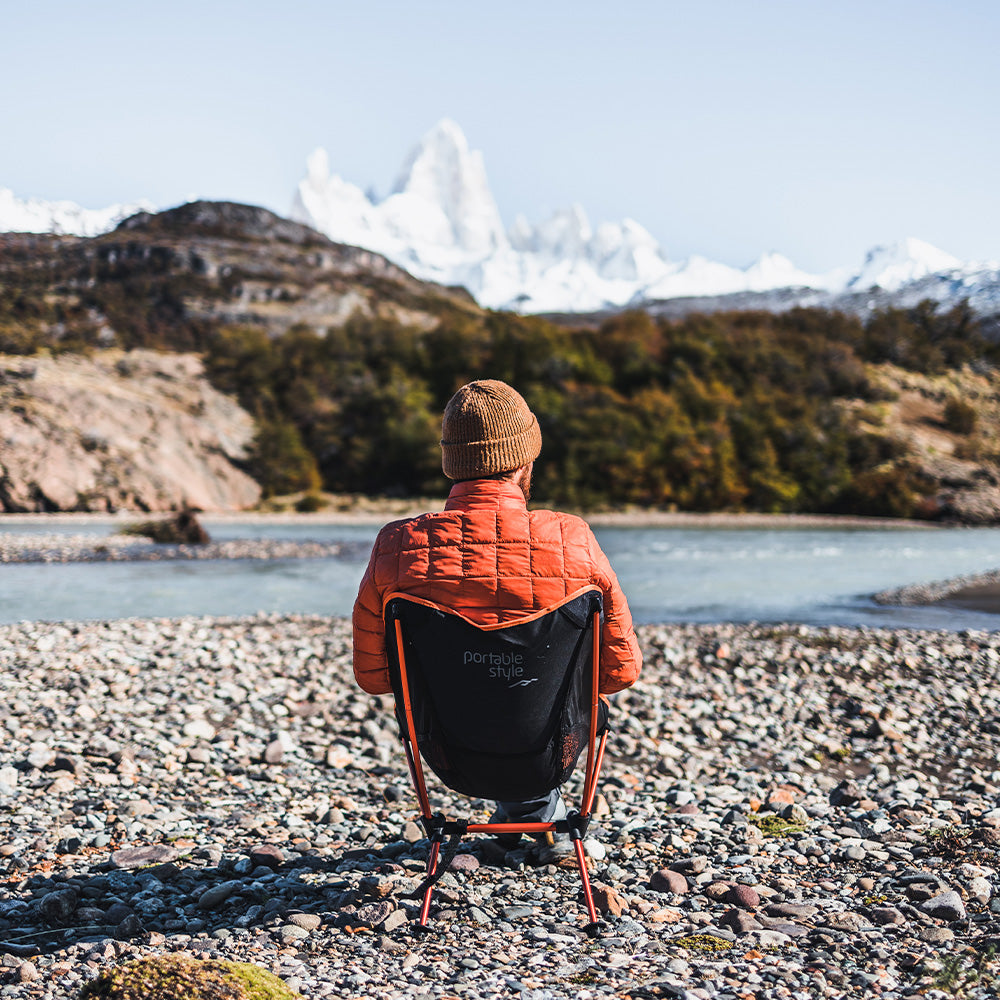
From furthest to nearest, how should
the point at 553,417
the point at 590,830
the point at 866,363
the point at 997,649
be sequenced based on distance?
1. the point at 866,363
2. the point at 553,417
3. the point at 997,649
4. the point at 590,830

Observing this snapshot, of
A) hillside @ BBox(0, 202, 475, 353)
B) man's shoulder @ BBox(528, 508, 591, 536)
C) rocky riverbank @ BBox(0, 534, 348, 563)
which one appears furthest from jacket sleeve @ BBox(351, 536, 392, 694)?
hillside @ BBox(0, 202, 475, 353)

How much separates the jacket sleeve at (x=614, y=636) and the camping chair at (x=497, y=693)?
0.25 ft

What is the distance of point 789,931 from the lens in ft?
10.3

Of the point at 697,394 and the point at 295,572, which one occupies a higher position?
the point at 697,394

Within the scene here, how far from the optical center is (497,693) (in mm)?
2918

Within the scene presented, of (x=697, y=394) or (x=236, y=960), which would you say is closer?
(x=236, y=960)

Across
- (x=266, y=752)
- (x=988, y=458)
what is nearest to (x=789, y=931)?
(x=266, y=752)

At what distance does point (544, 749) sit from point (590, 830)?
5.64ft

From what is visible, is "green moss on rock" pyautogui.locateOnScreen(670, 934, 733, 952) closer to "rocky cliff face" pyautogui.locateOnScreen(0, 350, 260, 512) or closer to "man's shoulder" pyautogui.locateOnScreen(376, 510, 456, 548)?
"man's shoulder" pyautogui.locateOnScreen(376, 510, 456, 548)

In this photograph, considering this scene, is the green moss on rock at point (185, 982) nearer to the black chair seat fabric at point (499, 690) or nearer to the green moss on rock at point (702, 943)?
the black chair seat fabric at point (499, 690)

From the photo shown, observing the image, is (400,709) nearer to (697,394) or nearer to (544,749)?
(544,749)

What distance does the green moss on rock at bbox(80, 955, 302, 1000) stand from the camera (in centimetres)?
242

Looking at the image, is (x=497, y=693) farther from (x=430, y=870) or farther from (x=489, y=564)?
(x=430, y=870)

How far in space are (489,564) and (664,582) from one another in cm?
1766
